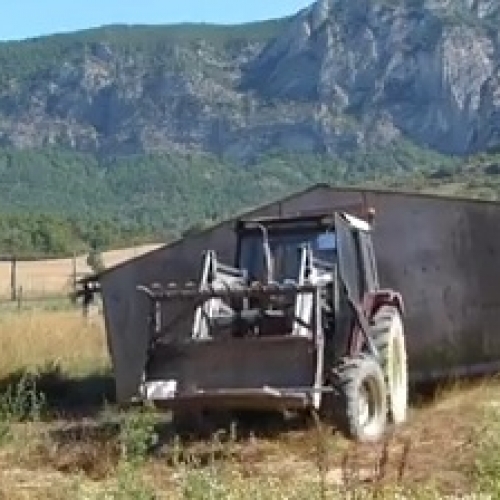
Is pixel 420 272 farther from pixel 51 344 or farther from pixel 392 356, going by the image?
pixel 51 344

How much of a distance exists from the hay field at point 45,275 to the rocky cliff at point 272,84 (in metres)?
95.7

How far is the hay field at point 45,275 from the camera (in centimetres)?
3469

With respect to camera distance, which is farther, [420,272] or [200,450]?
[420,272]

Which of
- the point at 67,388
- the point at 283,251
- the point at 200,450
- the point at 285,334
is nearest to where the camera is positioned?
the point at 200,450

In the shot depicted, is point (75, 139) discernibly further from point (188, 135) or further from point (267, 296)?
point (267, 296)

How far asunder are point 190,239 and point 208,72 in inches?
5754

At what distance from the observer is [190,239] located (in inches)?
628

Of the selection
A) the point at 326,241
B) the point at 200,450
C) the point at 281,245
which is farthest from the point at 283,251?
the point at 200,450

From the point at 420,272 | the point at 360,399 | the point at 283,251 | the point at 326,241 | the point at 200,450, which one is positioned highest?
the point at 326,241

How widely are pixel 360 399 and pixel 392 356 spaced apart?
1.52 meters

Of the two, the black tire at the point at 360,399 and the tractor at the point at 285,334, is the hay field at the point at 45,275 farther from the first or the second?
the black tire at the point at 360,399

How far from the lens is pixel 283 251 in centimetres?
1263

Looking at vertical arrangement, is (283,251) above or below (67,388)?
above

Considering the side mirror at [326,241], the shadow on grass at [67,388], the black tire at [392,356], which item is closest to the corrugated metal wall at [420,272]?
the shadow on grass at [67,388]
